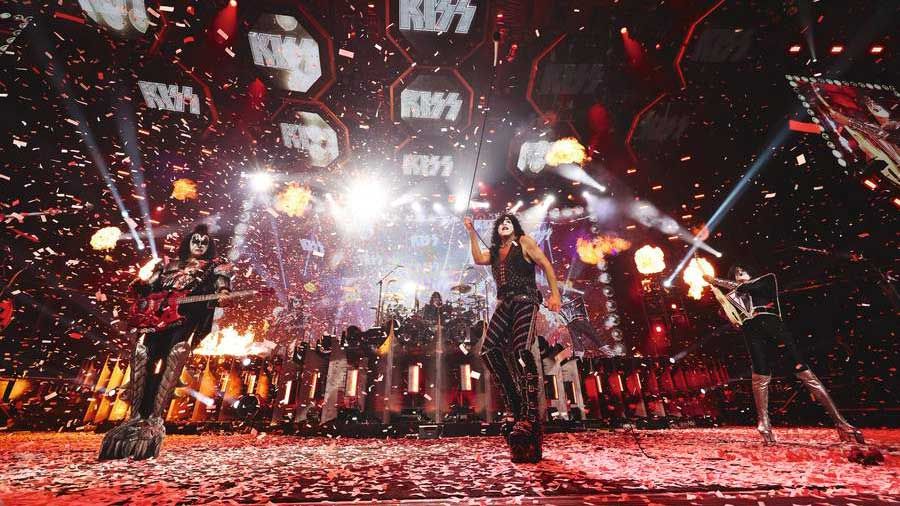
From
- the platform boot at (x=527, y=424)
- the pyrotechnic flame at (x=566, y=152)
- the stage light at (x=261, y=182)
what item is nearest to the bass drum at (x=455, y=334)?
the platform boot at (x=527, y=424)

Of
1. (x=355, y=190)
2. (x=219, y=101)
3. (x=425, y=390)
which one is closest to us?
(x=425, y=390)

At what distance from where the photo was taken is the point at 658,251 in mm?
12719

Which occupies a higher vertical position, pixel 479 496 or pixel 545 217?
pixel 545 217

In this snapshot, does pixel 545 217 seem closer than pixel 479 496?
No

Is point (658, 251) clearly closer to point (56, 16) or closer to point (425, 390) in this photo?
point (425, 390)

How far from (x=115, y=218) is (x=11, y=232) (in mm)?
2447

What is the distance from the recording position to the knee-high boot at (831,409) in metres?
2.87

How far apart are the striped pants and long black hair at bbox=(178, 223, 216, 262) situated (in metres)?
3.58

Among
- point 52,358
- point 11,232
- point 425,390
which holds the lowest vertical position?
point 425,390

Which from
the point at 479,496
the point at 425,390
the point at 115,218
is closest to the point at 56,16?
the point at 115,218

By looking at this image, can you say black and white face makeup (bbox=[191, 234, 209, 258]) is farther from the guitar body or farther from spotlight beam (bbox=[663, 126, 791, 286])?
spotlight beam (bbox=[663, 126, 791, 286])

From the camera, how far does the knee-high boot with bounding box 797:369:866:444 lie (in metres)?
2.87

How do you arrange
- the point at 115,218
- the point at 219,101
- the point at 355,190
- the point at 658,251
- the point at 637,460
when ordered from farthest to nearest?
1. the point at 355,190
2. the point at 658,251
3. the point at 115,218
4. the point at 219,101
5. the point at 637,460

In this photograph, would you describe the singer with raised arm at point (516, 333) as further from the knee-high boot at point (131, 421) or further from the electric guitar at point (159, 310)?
the knee-high boot at point (131, 421)
